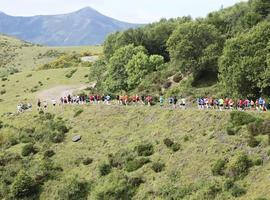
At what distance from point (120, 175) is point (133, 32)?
70311mm

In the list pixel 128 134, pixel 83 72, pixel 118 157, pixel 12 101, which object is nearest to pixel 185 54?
pixel 128 134

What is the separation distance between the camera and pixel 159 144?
68500mm

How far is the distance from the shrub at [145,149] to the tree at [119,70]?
137ft

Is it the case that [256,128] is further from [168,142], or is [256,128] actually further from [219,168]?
[168,142]

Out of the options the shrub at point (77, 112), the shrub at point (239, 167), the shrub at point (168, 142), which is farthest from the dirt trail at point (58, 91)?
the shrub at point (239, 167)

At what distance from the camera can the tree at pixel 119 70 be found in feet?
360

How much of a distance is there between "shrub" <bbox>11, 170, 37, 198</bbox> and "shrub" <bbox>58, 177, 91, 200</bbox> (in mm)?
4732

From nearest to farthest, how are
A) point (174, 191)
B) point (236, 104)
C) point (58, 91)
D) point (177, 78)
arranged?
point (174, 191) → point (236, 104) → point (177, 78) → point (58, 91)

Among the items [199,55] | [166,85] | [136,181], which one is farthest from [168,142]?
[166,85]

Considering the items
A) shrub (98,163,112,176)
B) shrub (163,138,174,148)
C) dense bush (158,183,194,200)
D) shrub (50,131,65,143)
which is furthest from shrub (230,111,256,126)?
shrub (50,131,65,143)

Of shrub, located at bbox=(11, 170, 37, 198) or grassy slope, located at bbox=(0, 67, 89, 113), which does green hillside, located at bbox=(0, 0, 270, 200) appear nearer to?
shrub, located at bbox=(11, 170, 37, 198)

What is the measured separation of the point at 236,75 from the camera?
77125 millimetres

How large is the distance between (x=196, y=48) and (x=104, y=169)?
37.7 metres

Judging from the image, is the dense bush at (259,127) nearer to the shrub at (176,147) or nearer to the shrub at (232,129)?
the shrub at (232,129)
